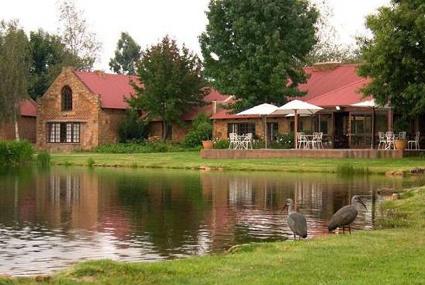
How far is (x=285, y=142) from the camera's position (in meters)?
45.3

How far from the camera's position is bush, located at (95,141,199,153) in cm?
5150

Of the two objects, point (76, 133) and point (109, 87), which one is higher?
point (109, 87)

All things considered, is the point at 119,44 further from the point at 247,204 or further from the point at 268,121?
the point at 247,204

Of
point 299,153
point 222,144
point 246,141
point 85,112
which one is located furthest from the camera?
point 85,112

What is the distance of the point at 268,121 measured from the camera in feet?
167

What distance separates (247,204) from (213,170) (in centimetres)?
1520

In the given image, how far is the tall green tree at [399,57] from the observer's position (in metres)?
34.6

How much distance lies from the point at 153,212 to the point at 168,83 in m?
33.7

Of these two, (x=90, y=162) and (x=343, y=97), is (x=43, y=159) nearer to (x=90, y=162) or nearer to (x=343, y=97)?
(x=90, y=162)

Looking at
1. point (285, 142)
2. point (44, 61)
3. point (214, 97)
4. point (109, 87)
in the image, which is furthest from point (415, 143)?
point (44, 61)

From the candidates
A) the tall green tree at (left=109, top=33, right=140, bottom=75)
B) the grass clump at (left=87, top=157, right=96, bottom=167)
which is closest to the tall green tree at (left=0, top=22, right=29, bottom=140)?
the grass clump at (left=87, top=157, right=96, bottom=167)

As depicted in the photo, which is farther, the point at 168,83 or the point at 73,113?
the point at 73,113

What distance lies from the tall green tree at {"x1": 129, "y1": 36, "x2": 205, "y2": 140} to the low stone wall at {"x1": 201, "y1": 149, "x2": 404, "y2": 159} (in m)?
11.9

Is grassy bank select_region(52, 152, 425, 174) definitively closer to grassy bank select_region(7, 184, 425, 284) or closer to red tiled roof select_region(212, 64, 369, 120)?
red tiled roof select_region(212, 64, 369, 120)
